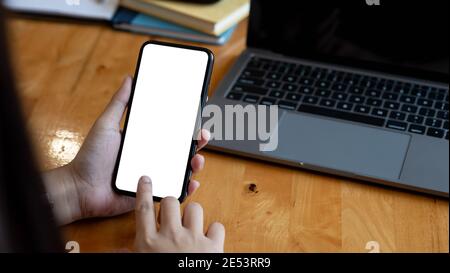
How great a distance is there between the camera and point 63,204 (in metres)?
0.65

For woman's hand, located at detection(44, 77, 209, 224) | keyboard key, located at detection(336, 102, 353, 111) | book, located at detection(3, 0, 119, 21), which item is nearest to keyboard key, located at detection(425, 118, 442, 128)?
keyboard key, located at detection(336, 102, 353, 111)

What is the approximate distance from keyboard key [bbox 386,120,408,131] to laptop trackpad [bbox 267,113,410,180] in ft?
0.04

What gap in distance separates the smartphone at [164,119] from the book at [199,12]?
0.33 meters

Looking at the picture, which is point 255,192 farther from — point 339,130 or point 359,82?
point 359,82

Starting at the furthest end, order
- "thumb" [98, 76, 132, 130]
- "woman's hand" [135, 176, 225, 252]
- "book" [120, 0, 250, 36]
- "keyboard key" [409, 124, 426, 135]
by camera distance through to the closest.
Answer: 1. "book" [120, 0, 250, 36]
2. "keyboard key" [409, 124, 426, 135]
3. "thumb" [98, 76, 132, 130]
4. "woman's hand" [135, 176, 225, 252]

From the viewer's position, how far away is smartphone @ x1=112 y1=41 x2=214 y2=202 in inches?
25.1

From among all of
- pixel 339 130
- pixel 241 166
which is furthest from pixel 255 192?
pixel 339 130

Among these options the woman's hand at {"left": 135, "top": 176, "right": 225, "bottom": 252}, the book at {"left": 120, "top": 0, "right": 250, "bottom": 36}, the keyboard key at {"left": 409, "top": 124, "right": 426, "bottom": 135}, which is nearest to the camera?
the woman's hand at {"left": 135, "top": 176, "right": 225, "bottom": 252}

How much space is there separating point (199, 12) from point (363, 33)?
0.28 meters

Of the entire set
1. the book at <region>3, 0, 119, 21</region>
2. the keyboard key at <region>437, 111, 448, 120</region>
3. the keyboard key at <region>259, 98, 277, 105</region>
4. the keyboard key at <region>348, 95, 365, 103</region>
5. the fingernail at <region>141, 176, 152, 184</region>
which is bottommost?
the fingernail at <region>141, 176, 152, 184</region>

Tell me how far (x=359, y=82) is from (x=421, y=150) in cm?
16

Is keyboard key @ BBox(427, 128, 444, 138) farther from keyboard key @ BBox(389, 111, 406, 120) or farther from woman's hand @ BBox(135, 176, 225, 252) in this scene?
woman's hand @ BBox(135, 176, 225, 252)

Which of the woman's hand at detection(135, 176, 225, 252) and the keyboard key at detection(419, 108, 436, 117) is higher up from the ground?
the keyboard key at detection(419, 108, 436, 117)
